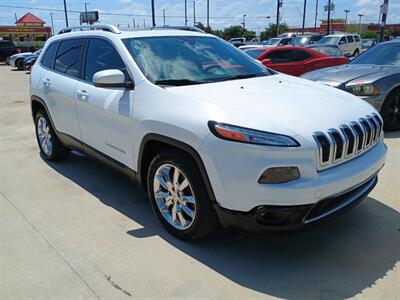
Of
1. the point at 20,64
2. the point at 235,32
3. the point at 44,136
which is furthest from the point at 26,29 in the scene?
the point at 44,136

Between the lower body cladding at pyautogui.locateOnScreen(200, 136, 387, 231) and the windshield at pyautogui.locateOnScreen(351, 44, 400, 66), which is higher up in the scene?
the windshield at pyautogui.locateOnScreen(351, 44, 400, 66)

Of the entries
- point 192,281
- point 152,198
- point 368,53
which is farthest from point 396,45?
point 192,281

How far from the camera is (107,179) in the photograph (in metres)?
4.97

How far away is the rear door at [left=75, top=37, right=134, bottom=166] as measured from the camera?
369cm

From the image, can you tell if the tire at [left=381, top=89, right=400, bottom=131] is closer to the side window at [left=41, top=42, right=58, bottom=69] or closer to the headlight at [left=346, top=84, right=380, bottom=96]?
the headlight at [left=346, top=84, right=380, bottom=96]

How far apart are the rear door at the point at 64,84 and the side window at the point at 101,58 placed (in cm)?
20

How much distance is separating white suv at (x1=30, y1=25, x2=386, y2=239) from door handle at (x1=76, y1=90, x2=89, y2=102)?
2cm

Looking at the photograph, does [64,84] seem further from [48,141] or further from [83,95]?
[48,141]

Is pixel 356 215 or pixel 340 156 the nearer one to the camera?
pixel 340 156

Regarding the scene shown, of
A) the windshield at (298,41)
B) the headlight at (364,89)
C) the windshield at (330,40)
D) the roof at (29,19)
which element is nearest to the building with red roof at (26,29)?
the roof at (29,19)

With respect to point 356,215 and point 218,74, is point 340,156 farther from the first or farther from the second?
point 218,74

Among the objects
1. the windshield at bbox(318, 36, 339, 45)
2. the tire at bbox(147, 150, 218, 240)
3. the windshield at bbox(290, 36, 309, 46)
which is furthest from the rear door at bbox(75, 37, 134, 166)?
the windshield at bbox(318, 36, 339, 45)

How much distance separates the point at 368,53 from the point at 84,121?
608 cm

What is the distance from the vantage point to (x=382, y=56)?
25.1ft
